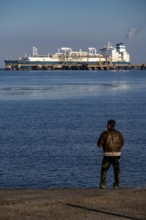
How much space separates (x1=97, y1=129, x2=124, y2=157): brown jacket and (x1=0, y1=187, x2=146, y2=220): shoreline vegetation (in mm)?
699

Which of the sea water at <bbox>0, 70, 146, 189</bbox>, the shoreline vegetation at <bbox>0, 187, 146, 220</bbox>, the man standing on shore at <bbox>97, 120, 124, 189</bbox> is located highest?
the man standing on shore at <bbox>97, 120, 124, 189</bbox>

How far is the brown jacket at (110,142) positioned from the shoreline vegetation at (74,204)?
70 cm

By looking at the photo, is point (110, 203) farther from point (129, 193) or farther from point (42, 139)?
point (42, 139)

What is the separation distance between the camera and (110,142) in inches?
396

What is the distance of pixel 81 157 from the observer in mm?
19219

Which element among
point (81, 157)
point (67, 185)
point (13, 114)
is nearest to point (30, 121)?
point (13, 114)

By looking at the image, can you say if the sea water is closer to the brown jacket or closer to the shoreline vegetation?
the brown jacket

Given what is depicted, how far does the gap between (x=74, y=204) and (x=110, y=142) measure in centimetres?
165

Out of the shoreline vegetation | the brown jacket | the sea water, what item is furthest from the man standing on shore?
the sea water

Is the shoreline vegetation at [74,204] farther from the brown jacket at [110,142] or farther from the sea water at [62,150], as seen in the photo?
the sea water at [62,150]

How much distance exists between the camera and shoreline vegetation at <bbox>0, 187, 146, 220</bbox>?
805 centimetres

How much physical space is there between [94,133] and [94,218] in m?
18.2

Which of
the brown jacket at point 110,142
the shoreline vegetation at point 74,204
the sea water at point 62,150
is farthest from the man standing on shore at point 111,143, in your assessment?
the sea water at point 62,150

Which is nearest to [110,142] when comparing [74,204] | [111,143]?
[111,143]
